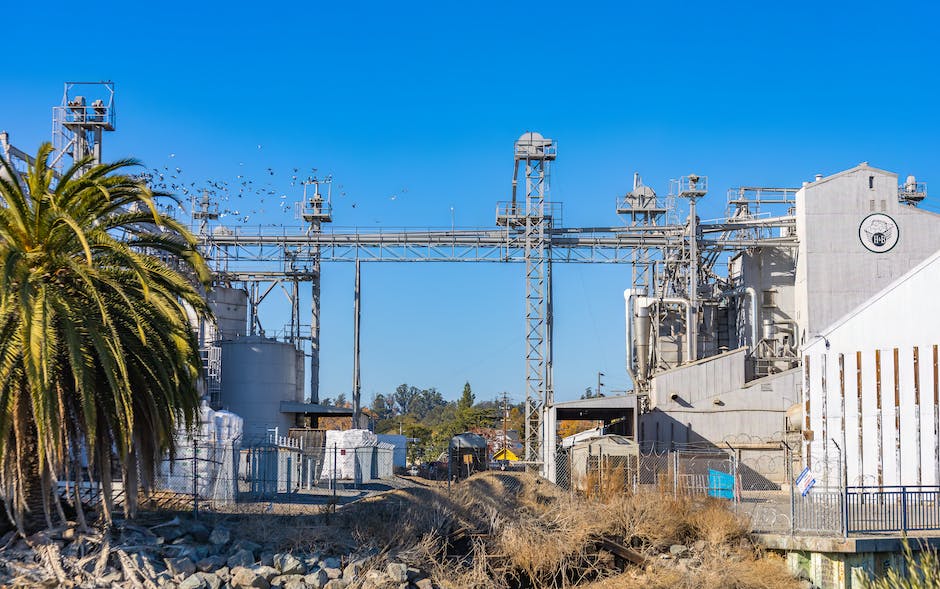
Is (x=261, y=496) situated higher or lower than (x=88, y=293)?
lower

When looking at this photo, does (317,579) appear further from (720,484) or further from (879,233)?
(879,233)

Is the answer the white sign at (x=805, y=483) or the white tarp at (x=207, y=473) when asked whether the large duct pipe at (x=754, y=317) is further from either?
the white tarp at (x=207, y=473)

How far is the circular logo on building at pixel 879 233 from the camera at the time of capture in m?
47.5

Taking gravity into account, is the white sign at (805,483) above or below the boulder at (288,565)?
above

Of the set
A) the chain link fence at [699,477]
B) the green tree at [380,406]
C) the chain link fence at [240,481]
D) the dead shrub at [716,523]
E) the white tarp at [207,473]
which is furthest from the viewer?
the green tree at [380,406]

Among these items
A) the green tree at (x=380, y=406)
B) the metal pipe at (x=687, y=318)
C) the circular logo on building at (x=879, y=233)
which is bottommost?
the green tree at (x=380, y=406)

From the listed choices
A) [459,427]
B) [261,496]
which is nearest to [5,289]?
[261,496]

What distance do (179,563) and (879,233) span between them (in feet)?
123

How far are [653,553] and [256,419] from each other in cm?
2907

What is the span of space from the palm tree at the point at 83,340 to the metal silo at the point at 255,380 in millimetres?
30090

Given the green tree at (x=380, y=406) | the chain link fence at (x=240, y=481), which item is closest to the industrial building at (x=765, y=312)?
the chain link fence at (x=240, y=481)

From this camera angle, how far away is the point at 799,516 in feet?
81.5

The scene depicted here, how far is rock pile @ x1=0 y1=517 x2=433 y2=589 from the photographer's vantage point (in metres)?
19.3

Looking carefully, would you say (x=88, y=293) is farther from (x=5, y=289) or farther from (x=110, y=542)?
(x=110, y=542)
